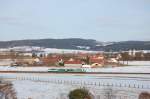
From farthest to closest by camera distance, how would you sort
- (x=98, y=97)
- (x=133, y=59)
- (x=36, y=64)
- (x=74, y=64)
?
(x=133, y=59) → (x=36, y=64) → (x=74, y=64) → (x=98, y=97)

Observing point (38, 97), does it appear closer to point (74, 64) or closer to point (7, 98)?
point (7, 98)

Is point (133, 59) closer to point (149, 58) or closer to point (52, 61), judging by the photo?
point (149, 58)

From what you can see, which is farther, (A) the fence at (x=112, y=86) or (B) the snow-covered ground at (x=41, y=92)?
(A) the fence at (x=112, y=86)

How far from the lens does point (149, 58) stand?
117500 millimetres

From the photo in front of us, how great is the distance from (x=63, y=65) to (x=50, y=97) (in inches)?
2328

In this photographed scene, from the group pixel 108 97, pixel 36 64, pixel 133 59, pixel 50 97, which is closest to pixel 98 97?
pixel 108 97

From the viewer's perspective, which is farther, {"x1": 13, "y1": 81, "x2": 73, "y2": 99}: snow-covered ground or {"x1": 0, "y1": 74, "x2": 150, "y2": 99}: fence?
{"x1": 0, "y1": 74, "x2": 150, "y2": 99}: fence

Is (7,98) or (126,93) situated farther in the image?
(126,93)

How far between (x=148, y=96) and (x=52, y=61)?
74.7 meters

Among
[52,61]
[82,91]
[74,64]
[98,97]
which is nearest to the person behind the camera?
[82,91]

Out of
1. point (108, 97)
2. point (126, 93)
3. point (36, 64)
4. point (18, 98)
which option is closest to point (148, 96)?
point (108, 97)

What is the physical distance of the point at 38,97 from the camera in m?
24.1

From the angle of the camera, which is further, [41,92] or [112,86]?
[112,86]

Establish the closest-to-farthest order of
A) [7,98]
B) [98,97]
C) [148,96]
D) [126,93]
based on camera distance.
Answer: [148,96] < [7,98] < [98,97] < [126,93]
